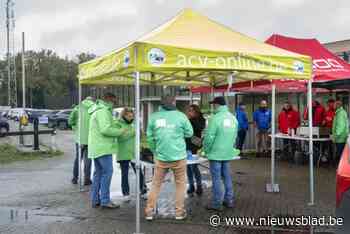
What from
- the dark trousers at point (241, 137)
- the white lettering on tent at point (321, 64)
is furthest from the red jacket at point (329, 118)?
the dark trousers at point (241, 137)

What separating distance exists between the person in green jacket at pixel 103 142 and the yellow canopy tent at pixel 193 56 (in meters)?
0.58

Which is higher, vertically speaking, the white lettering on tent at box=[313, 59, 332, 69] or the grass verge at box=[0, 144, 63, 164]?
the white lettering on tent at box=[313, 59, 332, 69]

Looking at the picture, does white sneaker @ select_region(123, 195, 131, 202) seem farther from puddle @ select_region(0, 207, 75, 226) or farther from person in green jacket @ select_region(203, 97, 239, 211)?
person in green jacket @ select_region(203, 97, 239, 211)

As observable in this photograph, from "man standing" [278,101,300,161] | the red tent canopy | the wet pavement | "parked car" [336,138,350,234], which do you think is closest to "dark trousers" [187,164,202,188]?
the wet pavement

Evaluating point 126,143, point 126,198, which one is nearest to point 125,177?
point 126,198

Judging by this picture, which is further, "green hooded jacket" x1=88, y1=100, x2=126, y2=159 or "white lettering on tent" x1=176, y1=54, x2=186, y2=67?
"green hooded jacket" x1=88, y1=100, x2=126, y2=159

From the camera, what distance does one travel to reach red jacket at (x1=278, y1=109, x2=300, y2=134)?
12.9 meters

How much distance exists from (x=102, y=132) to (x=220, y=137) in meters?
1.84

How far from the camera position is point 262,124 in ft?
46.1

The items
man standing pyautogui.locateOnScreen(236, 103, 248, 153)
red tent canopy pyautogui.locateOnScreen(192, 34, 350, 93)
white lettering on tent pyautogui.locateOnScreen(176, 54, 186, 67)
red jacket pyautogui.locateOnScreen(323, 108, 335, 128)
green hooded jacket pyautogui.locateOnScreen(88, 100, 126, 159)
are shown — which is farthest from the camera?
man standing pyautogui.locateOnScreen(236, 103, 248, 153)

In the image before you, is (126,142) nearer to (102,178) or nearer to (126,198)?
(102,178)

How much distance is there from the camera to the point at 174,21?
709 cm

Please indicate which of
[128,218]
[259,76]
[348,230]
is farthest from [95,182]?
[348,230]

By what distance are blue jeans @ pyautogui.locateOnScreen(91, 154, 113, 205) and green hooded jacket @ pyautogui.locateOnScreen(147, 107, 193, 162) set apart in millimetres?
1160
